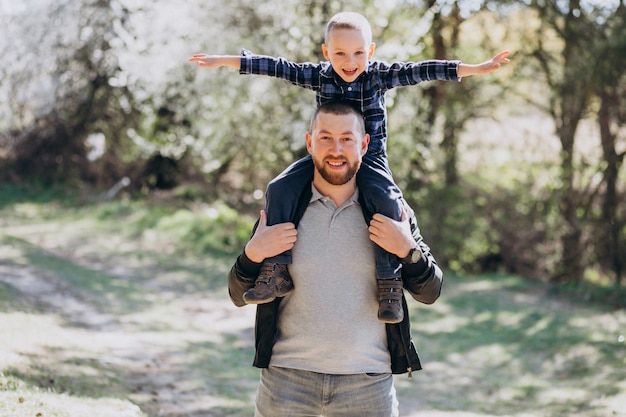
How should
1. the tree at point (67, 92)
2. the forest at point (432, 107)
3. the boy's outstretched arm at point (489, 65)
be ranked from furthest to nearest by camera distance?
the tree at point (67, 92)
the forest at point (432, 107)
the boy's outstretched arm at point (489, 65)

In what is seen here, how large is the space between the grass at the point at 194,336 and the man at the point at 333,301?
6.40 feet

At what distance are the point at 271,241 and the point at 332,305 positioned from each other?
0.30 meters

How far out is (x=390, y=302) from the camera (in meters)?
2.72

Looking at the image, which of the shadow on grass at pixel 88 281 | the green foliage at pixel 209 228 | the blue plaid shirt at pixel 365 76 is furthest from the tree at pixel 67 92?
the blue plaid shirt at pixel 365 76

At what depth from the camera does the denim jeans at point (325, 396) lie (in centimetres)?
274

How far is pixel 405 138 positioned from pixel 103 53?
244 inches

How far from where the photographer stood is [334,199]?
2885mm

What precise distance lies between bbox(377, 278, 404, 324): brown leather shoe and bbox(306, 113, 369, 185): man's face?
1.28 feet

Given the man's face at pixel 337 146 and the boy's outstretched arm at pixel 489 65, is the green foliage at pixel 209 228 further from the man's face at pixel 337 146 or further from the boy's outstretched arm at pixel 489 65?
the man's face at pixel 337 146

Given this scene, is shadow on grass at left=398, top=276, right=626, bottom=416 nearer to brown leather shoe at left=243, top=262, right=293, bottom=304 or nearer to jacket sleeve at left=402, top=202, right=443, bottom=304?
jacket sleeve at left=402, top=202, right=443, bottom=304

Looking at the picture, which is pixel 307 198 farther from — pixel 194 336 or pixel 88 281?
pixel 88 281

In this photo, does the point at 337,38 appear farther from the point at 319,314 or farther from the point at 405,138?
the point at 405,138

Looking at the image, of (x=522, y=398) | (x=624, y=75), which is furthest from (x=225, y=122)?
(x=522, y=398)

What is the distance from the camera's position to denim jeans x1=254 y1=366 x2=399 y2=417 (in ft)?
8.98
